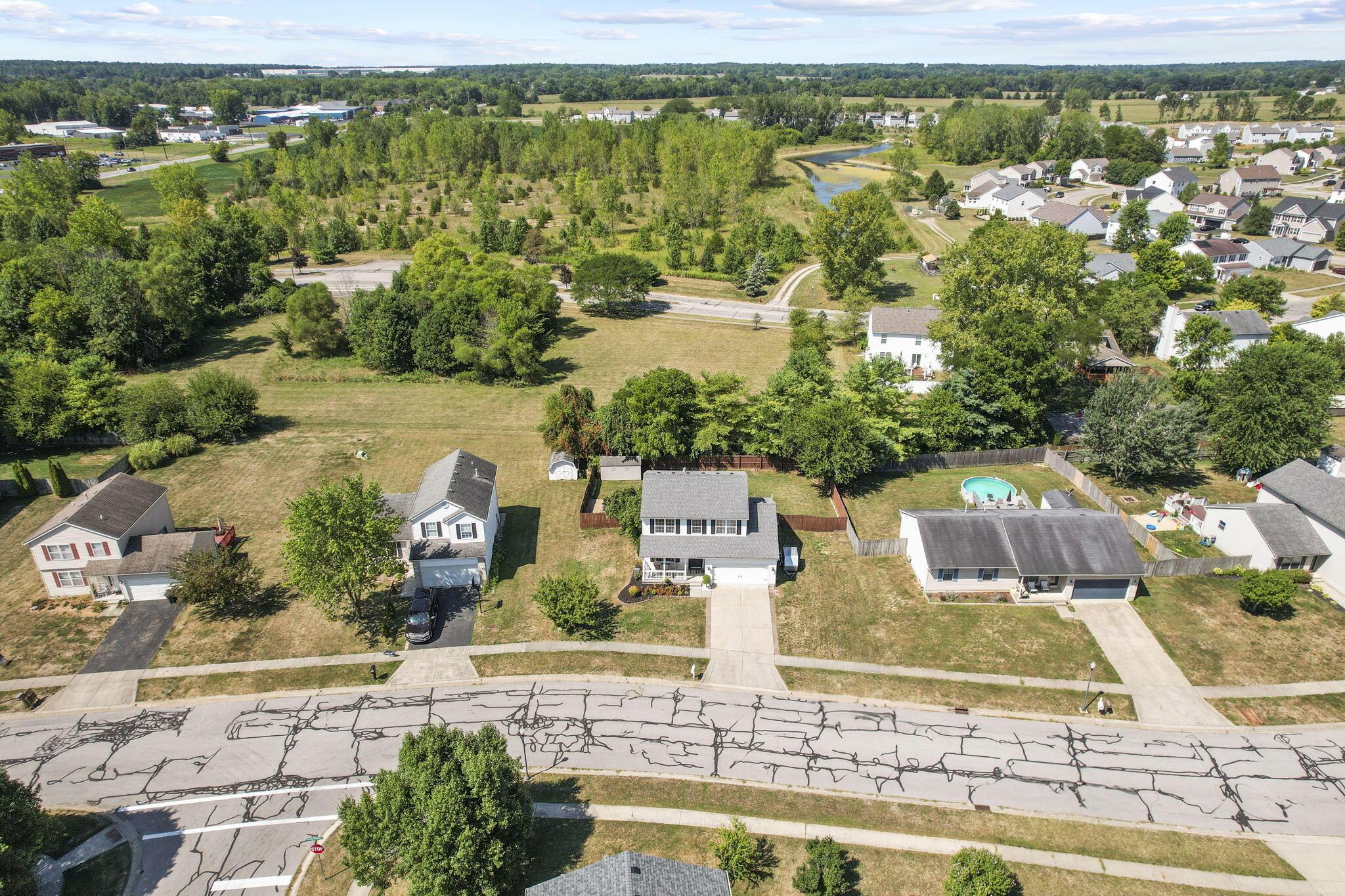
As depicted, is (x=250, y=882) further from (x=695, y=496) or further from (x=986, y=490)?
(x=986, y=490)

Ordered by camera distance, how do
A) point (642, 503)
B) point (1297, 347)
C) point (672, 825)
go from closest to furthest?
point (672, 825) < point (642, 503) < point (1297, 347)

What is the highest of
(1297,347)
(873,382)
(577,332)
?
(1297,347)

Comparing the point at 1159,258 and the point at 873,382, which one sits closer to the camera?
the point at 873,382

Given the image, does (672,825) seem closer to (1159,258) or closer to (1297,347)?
(1297,347)

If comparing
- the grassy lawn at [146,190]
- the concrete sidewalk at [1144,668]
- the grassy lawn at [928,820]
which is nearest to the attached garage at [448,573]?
the grassy lawn at [928,820]

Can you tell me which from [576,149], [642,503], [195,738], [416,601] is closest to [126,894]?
[195,738]

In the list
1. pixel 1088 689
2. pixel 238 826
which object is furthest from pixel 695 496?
pixel 238 826

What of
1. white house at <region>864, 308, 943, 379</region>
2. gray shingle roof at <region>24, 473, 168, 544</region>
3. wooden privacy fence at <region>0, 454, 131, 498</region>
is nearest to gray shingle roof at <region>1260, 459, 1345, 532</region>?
white house at <region>864, 308, 943, 379</region>
